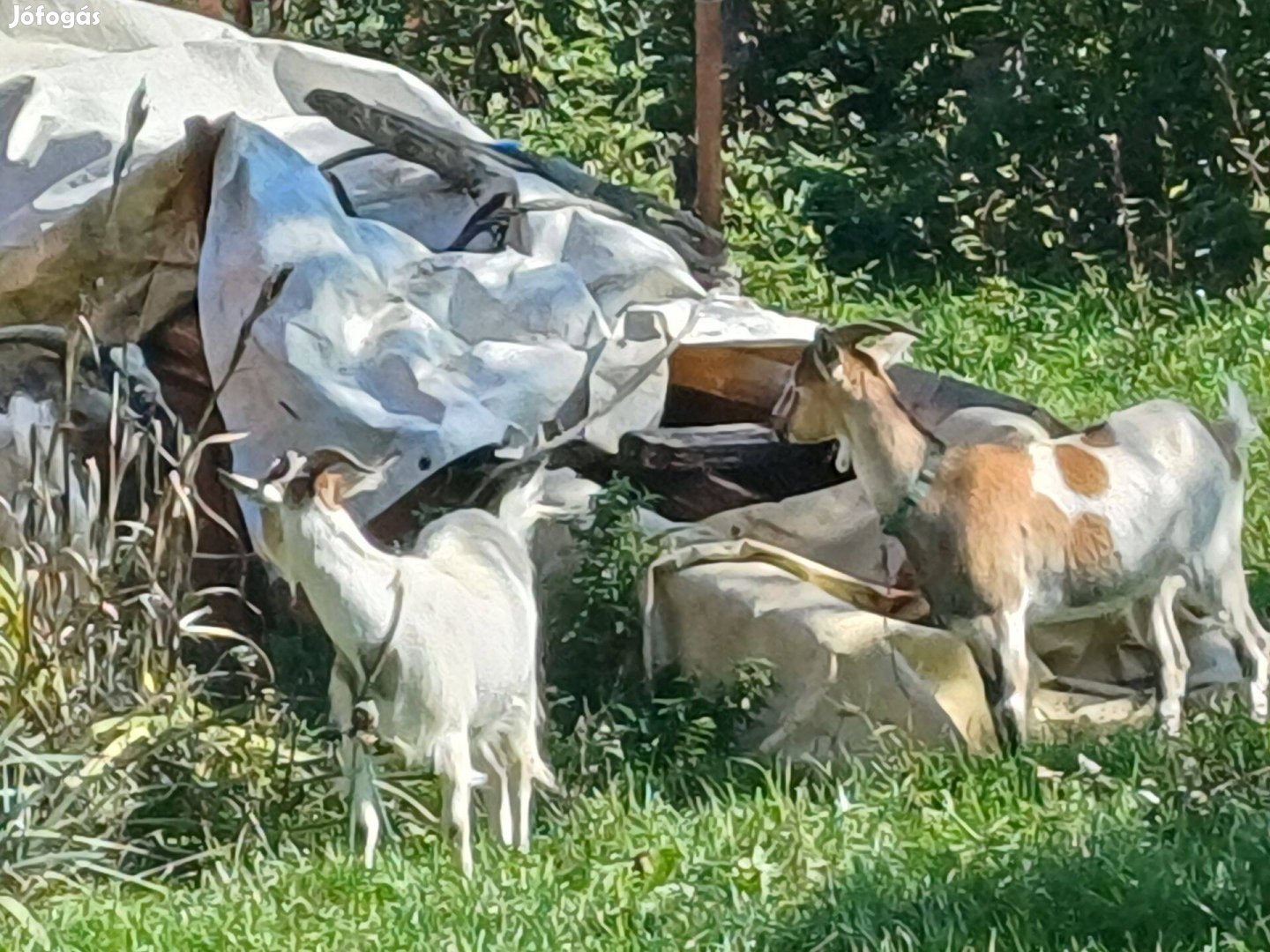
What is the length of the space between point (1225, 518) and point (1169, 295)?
392 cm

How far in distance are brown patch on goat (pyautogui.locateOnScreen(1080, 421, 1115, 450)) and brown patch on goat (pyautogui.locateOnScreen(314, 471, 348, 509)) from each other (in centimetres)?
195

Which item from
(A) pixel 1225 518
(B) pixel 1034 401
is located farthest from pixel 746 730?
(B) pixel 1034 401

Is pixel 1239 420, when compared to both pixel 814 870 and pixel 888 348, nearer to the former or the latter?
pixel 888 348

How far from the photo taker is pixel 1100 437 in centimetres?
581

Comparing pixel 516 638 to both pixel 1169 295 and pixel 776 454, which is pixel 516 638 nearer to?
pixel 776 454

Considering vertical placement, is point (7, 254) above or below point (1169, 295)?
above

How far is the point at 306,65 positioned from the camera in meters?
7.69

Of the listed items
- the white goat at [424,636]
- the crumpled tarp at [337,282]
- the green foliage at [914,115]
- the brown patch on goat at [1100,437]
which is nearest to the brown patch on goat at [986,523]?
the brown patch on goat at [1100,437]

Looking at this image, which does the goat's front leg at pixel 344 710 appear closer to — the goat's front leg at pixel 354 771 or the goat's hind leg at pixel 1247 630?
the goat's front leg at pixel 354 771

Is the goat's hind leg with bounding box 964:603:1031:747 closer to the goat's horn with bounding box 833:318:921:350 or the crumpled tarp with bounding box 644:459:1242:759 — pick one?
the crumpled tarp with bounding box 644:459:1242:759

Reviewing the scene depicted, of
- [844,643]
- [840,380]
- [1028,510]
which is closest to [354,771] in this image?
[844,643]

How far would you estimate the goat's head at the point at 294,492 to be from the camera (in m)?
4.89

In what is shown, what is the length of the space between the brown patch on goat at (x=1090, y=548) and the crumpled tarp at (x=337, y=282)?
107cm

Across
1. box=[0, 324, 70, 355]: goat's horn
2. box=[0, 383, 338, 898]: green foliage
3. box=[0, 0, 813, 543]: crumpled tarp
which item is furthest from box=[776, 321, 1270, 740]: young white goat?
box=[0, 324, 70, 355]: goat's horn
